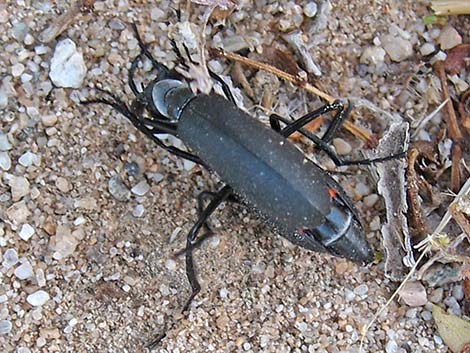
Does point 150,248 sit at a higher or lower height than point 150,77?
lower

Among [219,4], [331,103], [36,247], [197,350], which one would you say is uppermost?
[219,4]

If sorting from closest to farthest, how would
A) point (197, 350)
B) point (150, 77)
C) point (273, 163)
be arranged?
point (273, 163)
point (197, 350)
point (150, 77)

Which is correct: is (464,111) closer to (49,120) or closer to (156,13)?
(156,13)

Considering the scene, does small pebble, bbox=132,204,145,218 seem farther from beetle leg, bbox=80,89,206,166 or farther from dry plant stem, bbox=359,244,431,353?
dry plant stem, bbox=359,244,431,353

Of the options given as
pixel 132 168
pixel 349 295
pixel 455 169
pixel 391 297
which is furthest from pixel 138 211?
pixel 455 169

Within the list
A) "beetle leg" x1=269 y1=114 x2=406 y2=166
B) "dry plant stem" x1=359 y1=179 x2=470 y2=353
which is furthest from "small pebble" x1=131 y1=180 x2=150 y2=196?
"dry plant stem" x1=359 y1=179 x2=470 y2=353

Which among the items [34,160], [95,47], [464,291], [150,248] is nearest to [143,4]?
[95,47]

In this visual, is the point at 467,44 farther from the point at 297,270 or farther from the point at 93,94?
the point at 93,94

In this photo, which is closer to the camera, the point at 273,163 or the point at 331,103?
the point at 273,163
